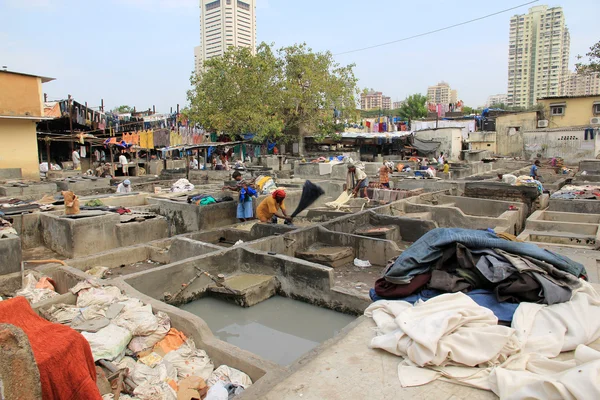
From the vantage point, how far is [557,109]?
3475 cm

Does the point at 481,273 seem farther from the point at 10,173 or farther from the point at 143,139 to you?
the point at 143,139

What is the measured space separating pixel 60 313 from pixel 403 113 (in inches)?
2028

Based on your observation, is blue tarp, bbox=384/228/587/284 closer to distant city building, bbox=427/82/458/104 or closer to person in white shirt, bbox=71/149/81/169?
person in white shirt, bbox=71/149/81/169

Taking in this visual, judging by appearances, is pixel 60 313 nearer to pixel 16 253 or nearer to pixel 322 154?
pixel 16 253

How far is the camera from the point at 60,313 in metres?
5.26

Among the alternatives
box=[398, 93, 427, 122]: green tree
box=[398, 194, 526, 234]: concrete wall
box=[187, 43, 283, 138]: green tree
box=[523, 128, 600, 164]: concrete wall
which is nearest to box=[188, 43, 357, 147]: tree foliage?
box=[187, 43, 283, 138]: green tree

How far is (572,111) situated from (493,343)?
37679mm

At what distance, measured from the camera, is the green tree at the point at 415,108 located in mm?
50906

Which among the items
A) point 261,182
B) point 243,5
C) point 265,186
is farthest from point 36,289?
point 243,5

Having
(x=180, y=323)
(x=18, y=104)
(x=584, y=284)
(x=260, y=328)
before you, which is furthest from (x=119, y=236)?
(x=18, y=104)

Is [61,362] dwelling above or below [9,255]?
above

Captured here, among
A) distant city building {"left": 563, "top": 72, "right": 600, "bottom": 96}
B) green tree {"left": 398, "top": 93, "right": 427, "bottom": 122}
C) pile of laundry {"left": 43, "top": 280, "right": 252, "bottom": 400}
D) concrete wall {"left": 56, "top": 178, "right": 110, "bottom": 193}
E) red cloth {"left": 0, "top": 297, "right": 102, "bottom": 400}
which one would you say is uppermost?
distant city building {"left": 563, "top": 72, "right": 600, "bottom": 96}

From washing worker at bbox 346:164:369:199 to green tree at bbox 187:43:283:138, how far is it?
1407cm

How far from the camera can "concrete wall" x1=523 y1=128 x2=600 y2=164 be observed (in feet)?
93.9
